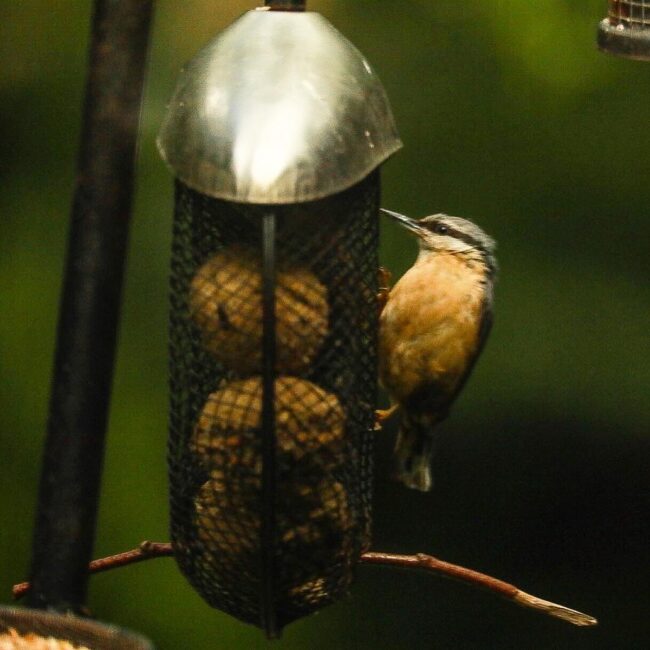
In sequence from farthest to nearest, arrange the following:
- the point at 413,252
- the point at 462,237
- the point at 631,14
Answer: the point at 413,252, the point at 631,14, the point at 462,237

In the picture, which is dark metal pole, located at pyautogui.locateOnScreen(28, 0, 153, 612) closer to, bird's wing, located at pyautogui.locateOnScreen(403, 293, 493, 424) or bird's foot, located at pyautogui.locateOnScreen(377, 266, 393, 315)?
bird's foot, located at pyautogui.locateOnScreen(377, 266, 393, 315)

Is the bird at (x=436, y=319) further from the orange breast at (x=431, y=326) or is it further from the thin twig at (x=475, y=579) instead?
the thin twig at (x=475, y=579)

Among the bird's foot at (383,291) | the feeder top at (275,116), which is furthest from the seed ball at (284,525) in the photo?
the bird's foot at (383,291)

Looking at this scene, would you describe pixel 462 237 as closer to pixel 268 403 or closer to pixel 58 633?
pixel 268 403

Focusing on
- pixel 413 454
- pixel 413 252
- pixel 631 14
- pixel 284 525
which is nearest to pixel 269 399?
pixel 284 525

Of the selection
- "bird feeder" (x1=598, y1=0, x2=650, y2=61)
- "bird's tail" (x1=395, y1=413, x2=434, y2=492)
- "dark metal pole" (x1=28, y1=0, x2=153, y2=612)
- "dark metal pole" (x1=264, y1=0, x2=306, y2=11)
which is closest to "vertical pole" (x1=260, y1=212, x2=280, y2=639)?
"dark metal pole" (x1=28, y1=0, x2=153, y2=612)
